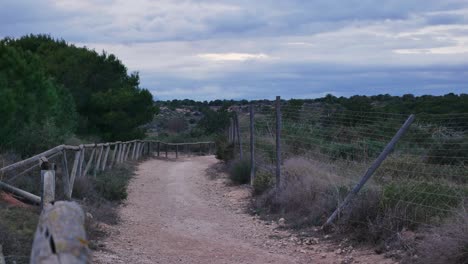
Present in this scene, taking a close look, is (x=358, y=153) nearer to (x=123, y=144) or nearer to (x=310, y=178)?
(x=310, y=178)

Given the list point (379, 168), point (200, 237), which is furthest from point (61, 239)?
point (200, 237)

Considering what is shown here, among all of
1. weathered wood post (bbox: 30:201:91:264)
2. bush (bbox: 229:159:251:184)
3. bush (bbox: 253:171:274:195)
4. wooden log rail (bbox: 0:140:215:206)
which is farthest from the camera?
bush (bbox: 229:159:251:184)

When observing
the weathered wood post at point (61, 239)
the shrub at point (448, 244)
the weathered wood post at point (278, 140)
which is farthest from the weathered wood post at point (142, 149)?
the weathered wood post at point (61, 239)

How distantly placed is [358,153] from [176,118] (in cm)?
6923

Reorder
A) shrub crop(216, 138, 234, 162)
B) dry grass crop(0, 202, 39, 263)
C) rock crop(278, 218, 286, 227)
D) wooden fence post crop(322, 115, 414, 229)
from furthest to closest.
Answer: shrub crop(216, 138, 234, 162)
rock crop(278, 218, 286, 227)
wooden fence post crop(322, 115, 414, 229)
dry grass crop(0, 202, 39, 263)

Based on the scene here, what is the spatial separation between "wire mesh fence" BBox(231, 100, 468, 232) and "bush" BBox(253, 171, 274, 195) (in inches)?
1.4

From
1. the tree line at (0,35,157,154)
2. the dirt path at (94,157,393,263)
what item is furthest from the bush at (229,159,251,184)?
the tree line at (0,35,157,154)

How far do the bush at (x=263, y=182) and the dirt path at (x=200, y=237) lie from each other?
0.55 m

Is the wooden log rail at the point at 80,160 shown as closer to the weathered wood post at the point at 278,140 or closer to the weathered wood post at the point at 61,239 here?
the weathered wood post at the point at 278,140

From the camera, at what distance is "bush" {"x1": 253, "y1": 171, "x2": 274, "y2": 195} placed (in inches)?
626

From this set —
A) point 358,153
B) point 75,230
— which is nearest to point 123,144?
point 358,153

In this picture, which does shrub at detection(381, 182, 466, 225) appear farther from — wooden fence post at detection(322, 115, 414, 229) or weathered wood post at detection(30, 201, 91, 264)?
weathered wood post at detection(30, 201, 91, 264)

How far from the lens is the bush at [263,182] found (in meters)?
15.9

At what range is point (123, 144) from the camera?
1159 inches
